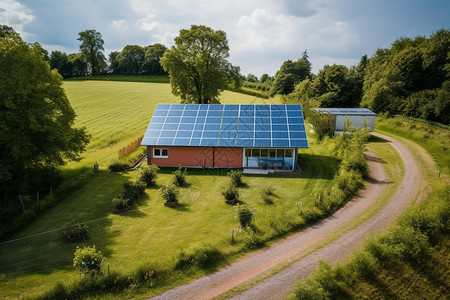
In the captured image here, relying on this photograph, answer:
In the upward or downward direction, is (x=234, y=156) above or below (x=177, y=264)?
above

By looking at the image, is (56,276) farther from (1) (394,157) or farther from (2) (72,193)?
(1) (394,157)

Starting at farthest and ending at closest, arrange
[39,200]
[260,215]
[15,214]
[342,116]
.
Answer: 1. [342,116]
2. [39,200]
3. [15,214]
4. [260,215]

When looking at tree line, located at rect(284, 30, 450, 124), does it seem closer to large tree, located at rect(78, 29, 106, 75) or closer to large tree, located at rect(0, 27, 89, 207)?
large tree, located at rect(0, 27, 89, 207)

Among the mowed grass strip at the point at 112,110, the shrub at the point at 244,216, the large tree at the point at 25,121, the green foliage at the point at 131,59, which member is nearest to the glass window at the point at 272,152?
the shrub at the point at 244,216

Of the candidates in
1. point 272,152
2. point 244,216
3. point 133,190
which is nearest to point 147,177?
point 133,190

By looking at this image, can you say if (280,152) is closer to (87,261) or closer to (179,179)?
(179,179)

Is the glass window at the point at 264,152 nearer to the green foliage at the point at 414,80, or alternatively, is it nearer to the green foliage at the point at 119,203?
the green foliage at the point at 119,203

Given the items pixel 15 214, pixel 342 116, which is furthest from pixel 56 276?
pixel 342 116

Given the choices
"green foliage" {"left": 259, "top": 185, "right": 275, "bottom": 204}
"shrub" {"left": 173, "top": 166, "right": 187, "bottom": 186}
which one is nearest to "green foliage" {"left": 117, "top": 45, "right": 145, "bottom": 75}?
"shrub" {"left": 173, "top": 166, "right": 187, "bottom": 186}
